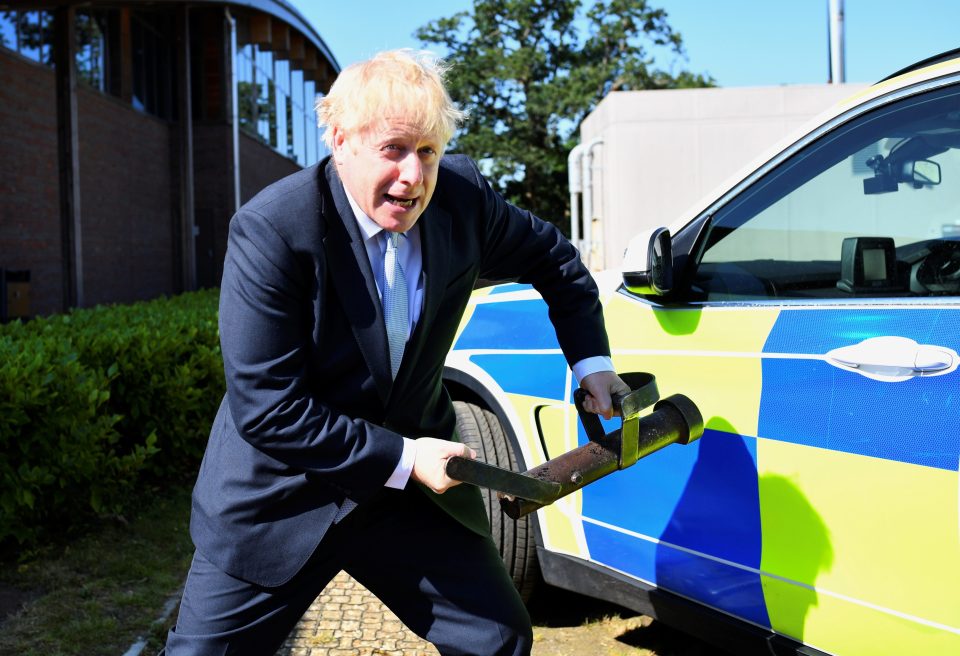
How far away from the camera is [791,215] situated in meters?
2.81

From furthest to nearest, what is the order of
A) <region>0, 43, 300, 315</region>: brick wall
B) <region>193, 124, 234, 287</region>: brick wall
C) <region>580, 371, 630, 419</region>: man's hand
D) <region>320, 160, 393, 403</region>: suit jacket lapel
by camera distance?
<region>193, 124, 234, 287</region>: brick wall
<region>0, 43, 300, 315</region>: brick wall
<region>580, 371, 630, 419</region>: man's hand
<region>320, 160, 393, 403</region>: suit jacket lapel

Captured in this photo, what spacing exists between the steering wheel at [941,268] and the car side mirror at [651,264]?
64 cm

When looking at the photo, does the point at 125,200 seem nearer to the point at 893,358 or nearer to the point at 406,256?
the point at 406,256

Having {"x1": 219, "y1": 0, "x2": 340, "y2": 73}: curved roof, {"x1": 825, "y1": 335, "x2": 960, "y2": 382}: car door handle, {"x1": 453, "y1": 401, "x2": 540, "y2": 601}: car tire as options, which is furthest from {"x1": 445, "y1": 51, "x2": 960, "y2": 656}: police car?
{"x1": 219, "y1": 0, "x2": 340, "y2": 73}: curved roof

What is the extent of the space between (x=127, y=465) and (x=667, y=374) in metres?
3.28

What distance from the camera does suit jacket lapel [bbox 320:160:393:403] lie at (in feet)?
6.63

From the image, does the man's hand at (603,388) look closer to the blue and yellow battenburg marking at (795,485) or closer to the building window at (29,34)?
the blue and yellow battenburg marking at (795,485)

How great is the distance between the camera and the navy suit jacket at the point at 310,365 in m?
1.92

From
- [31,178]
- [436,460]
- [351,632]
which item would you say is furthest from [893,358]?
[31,178]

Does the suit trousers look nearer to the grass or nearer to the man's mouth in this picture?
the man's mouth

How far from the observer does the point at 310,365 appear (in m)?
2.06

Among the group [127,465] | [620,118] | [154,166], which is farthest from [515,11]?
[127,465]

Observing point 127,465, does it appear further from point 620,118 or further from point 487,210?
point 620,118

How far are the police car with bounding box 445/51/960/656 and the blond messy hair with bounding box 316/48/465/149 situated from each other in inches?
38.6
